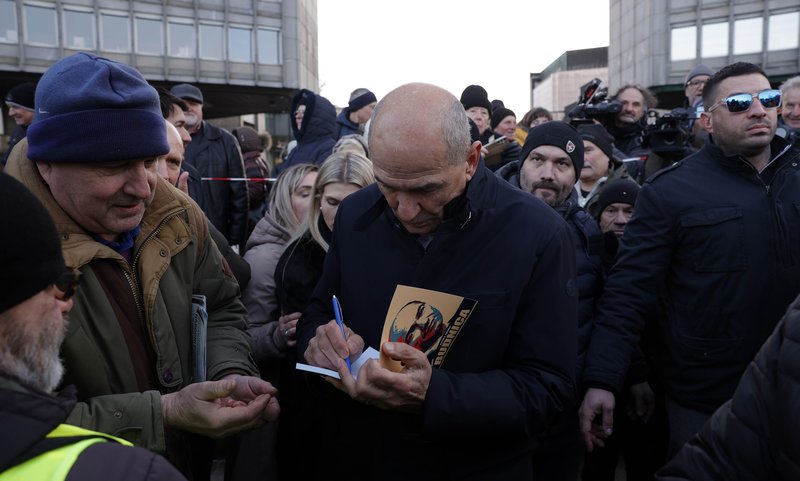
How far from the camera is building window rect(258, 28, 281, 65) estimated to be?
35.1 metres

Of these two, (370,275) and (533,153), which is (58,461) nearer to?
(370,275)

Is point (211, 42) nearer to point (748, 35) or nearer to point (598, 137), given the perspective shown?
point (748, 35)

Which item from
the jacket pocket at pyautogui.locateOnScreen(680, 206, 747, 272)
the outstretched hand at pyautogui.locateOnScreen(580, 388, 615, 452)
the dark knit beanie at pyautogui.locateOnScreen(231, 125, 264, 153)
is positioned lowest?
the outstretched hand at pyautogui.locateOnScreen(580, 388, 615, 452)

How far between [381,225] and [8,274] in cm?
122

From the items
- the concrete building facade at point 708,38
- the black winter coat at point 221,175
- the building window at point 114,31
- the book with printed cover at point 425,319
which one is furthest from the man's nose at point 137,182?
the building window at point 114,31

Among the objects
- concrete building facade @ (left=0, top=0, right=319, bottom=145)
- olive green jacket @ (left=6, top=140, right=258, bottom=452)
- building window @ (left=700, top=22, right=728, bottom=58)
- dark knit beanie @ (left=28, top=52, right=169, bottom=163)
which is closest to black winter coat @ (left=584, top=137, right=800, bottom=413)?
olive green jacket @ (left=6, top=140, right=258, bottom=452)

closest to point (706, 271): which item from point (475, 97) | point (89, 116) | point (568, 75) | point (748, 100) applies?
point (748, 100)

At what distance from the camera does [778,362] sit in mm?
1414

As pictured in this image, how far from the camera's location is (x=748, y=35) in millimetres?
33906

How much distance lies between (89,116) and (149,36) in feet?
115

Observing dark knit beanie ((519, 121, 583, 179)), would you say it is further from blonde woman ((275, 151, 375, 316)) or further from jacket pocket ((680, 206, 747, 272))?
blonde woman ((275, 151, 375, 316))

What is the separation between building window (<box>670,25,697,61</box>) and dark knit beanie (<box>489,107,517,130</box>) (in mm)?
32544

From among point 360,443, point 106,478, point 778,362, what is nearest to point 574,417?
→ point 360,443

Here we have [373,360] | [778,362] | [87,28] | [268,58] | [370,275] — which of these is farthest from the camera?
[268,58]
